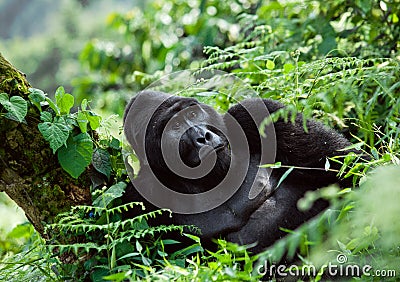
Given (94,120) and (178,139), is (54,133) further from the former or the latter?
(178,139)

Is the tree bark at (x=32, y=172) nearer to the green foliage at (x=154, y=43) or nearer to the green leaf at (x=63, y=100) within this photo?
the green leaf at (x=63, y=100)

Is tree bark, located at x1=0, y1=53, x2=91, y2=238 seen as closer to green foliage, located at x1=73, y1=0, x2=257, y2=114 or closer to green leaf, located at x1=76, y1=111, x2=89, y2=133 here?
green leaf, located at x1=76, y1=111, x2=89, y2=133

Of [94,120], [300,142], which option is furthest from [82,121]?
[300,142]

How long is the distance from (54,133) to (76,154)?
138 millimetres

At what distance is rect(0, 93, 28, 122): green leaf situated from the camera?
2.42 meters

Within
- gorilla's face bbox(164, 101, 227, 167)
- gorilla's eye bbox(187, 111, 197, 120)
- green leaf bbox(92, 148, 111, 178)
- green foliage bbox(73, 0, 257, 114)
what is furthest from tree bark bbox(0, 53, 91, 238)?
green foliage bbox(73, 0, 257, 114)

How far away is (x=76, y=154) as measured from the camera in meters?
2.51

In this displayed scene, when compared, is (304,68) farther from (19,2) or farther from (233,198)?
(19,2)

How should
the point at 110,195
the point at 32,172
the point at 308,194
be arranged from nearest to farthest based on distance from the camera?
the point at 308,194
the point at 110,195
the point at 32,172

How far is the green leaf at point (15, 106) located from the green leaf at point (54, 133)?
0.30 ft

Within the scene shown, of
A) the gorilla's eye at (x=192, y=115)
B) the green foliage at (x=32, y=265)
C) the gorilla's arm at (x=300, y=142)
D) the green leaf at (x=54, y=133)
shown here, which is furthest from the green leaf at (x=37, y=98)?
the gorilla's arm at (x=300, y=142)

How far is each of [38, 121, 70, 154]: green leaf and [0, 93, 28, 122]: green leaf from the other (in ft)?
0.30

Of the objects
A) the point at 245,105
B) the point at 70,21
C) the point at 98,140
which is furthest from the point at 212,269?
the point at 70,21

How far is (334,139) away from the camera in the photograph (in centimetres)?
287
